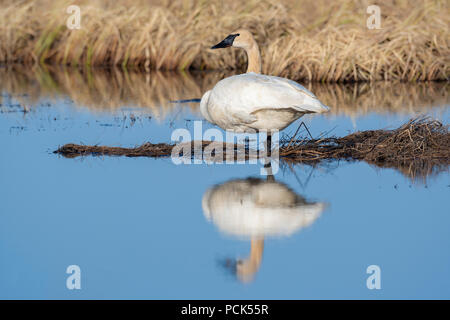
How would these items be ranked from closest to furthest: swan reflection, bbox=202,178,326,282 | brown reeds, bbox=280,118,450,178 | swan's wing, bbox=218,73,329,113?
swan reflection, bbox=202,178,326,282, swan's wing, bbox=218,73,329,113, brown reeds, bbox=280,118,450,178

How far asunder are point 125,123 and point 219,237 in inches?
196

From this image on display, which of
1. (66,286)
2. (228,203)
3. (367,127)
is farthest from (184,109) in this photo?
(66,286)

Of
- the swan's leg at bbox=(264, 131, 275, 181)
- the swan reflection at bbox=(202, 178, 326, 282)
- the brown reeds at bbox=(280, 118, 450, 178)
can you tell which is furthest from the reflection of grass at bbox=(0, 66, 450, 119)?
the swan reflection at bbox=(202, 178, 326, 282)

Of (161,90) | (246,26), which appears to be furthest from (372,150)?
(246,26)

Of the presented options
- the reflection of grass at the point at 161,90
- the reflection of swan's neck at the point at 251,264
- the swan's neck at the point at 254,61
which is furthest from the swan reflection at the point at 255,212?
the reflection of grass at the point at 161,90

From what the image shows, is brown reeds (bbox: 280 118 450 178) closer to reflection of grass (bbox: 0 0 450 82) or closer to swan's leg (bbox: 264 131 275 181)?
swan's leg (bbox: 264 131 275 181)

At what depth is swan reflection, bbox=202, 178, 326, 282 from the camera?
4592 mm

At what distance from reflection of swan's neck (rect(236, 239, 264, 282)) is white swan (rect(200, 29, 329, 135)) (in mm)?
2044

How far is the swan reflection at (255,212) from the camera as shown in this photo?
459 cm

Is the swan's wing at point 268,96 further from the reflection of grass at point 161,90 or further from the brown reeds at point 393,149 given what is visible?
the reflection of grass at point 161,90

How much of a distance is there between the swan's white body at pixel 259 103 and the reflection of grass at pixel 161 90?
3.57 metres

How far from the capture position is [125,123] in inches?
377

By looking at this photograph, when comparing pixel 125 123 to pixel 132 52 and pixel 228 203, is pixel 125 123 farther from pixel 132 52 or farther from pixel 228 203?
pixel 132 52
